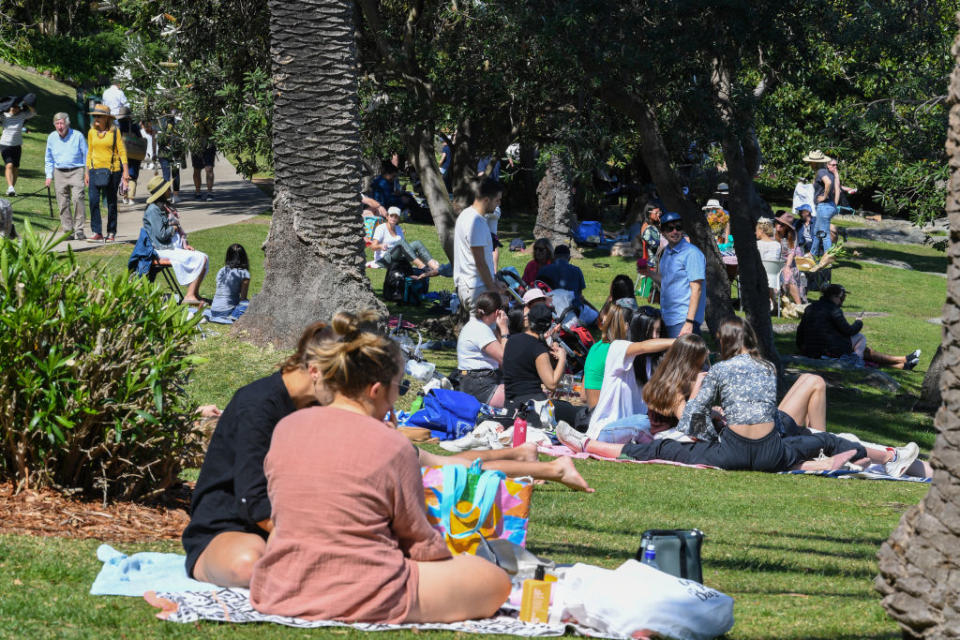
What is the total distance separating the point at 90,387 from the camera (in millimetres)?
5500

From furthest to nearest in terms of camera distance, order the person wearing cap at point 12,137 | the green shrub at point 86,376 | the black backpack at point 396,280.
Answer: the person wearing cap at point 12,137 < the black backpack at point 396,280 < the green shrub at point 86,376

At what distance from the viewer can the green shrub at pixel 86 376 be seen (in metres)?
5.41

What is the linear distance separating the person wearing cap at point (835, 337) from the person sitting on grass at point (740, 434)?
21.8 ft

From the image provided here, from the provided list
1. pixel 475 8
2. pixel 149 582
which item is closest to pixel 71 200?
pixel 475 8

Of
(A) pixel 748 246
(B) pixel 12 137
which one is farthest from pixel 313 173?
(B) pixel 12 137

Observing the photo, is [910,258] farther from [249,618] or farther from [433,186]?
[249,618]

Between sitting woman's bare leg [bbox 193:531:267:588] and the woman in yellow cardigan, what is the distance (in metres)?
13.0

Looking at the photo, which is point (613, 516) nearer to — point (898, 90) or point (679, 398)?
point (679, 398)

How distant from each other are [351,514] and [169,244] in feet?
33.8

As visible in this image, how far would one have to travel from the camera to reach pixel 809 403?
32.4ft

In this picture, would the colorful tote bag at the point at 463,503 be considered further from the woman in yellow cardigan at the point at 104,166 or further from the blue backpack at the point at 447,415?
the woman in yellow cardigan at the point at 104,166

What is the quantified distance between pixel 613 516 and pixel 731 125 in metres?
6.29

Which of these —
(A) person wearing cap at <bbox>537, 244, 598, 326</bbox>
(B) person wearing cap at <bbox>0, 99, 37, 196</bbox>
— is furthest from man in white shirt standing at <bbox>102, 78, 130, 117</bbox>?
(A) person wearing cap at <bbox>537, 244, 598, 326</bbox>

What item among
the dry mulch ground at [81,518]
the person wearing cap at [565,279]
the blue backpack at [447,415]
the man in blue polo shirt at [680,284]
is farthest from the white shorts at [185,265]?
the dry mulch ground at [81,518]
